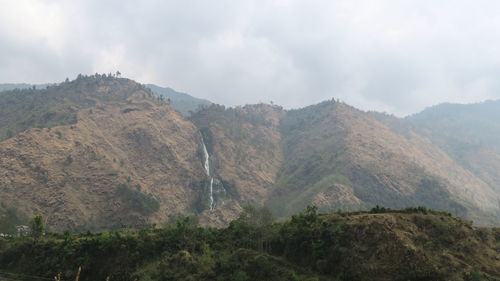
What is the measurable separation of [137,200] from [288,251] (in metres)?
78.3

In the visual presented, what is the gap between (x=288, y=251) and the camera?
163ft

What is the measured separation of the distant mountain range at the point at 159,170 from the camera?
106250 mm

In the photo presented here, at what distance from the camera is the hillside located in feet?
334

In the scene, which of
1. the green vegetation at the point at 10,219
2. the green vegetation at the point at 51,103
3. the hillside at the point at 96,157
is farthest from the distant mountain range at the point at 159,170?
the green vegetation at the point at 10,219

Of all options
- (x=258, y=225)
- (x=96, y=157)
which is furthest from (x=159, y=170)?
(x=258, y=225)

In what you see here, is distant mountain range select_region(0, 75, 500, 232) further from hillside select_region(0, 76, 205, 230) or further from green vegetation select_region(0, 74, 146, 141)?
green vegetation select_region(0, 74, 146, 141)

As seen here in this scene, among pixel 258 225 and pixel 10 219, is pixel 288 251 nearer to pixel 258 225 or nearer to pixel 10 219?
pixel 258 225

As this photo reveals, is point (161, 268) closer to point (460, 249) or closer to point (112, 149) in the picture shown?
point (460, 249)

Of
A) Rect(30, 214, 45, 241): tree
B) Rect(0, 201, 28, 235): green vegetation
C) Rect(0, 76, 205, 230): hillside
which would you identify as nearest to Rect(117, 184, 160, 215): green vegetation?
Rect(0, 76, 205, 230): hillside

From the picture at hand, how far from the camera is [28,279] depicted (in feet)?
155

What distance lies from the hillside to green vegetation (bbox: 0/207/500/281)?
4947 centimetres

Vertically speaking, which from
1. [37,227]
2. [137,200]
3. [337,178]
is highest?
[337,178]

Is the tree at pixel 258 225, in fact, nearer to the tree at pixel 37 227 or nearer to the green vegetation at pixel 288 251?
the green vegetation at pixel 288 251

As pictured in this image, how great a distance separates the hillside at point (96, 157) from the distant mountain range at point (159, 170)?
48cm
